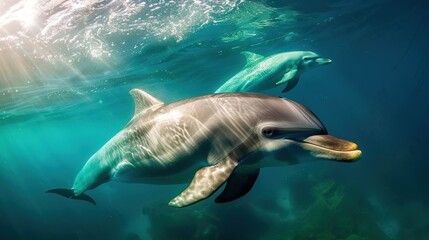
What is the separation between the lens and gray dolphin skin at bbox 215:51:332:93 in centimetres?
847

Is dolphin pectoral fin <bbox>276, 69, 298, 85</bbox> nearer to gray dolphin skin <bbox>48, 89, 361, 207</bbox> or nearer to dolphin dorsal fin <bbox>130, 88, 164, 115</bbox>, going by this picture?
dolphin dorsal fin <bbox>130, 88, 164, 115</bbox>

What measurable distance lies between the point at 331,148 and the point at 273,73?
625 centimetres

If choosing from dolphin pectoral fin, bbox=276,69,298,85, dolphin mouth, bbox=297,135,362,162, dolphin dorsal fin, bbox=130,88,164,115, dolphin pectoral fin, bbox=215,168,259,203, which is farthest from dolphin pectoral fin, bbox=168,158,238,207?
dolphin pectoral fin, bbox=276,69,298,85

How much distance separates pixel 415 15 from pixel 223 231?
2632 cm

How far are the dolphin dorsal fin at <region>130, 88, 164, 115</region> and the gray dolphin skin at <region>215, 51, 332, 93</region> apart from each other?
3.58m

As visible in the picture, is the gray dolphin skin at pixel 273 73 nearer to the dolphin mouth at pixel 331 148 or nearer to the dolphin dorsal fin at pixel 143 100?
the dolphin dorsal fin at pixel 143 100

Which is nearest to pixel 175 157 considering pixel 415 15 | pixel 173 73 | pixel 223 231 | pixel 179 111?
pixel 179 111

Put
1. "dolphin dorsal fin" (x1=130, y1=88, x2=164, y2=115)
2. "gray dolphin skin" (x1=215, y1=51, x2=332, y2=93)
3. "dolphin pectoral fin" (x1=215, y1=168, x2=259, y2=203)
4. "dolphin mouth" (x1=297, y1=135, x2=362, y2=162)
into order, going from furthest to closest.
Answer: "gray dolphin skin" (x1=215, y1=51, x2=332, y2=93) → "dolphin dorsal fin" (x1=130, y1=88, x2=164, y2=115) → "dolphin pectoral fin" (x1=215, y1=168, x2=259, y2=203) → "dolphin mouth" (x1=297, y1=135, x2=362, y2=162)

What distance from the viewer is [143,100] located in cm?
509

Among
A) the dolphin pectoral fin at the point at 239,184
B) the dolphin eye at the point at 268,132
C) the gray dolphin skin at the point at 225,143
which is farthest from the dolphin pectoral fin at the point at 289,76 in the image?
the dolphin eye at the point at 268,132

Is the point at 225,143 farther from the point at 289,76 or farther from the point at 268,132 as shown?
the point at 289,76

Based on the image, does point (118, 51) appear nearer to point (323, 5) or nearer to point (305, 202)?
point (323, 5)

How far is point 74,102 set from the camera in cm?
2756

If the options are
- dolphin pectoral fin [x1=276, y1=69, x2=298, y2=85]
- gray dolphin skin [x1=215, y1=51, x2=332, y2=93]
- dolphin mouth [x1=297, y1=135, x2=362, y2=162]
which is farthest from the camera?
dolphin pectoral fin [x1=276, y1=69, x2=298, y2=85]
